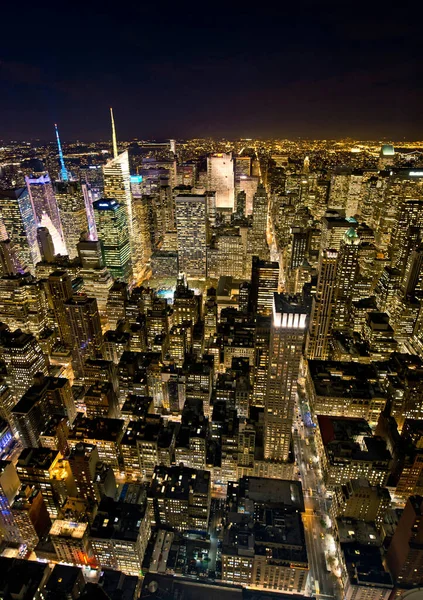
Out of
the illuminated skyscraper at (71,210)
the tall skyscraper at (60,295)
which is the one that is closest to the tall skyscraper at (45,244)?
the illuminated skyscraper at (71,210)

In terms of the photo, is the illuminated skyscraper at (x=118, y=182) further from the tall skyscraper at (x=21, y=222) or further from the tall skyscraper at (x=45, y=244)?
the tall skyscraper at (x=21, y=222)

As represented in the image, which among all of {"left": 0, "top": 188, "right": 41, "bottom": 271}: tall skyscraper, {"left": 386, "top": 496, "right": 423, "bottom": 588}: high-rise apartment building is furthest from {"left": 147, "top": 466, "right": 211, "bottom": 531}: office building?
{"left": 0, "top": 188, "right": 41, "bottom": 271}: tall skyscraper

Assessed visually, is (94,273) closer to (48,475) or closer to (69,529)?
(48,475)

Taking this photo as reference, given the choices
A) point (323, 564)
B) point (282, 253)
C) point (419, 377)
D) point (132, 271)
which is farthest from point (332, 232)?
point (323, 564)

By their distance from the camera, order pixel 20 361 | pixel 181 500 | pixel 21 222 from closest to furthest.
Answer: pixel 181 500, pixel 20 361, pixel 21 222

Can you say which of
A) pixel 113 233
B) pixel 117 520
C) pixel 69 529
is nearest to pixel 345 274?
pixel 117 520

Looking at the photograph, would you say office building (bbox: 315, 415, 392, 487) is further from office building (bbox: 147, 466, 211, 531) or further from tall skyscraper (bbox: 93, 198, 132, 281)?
tall skyscraper (bbox: 93, 198, 132, 281)
